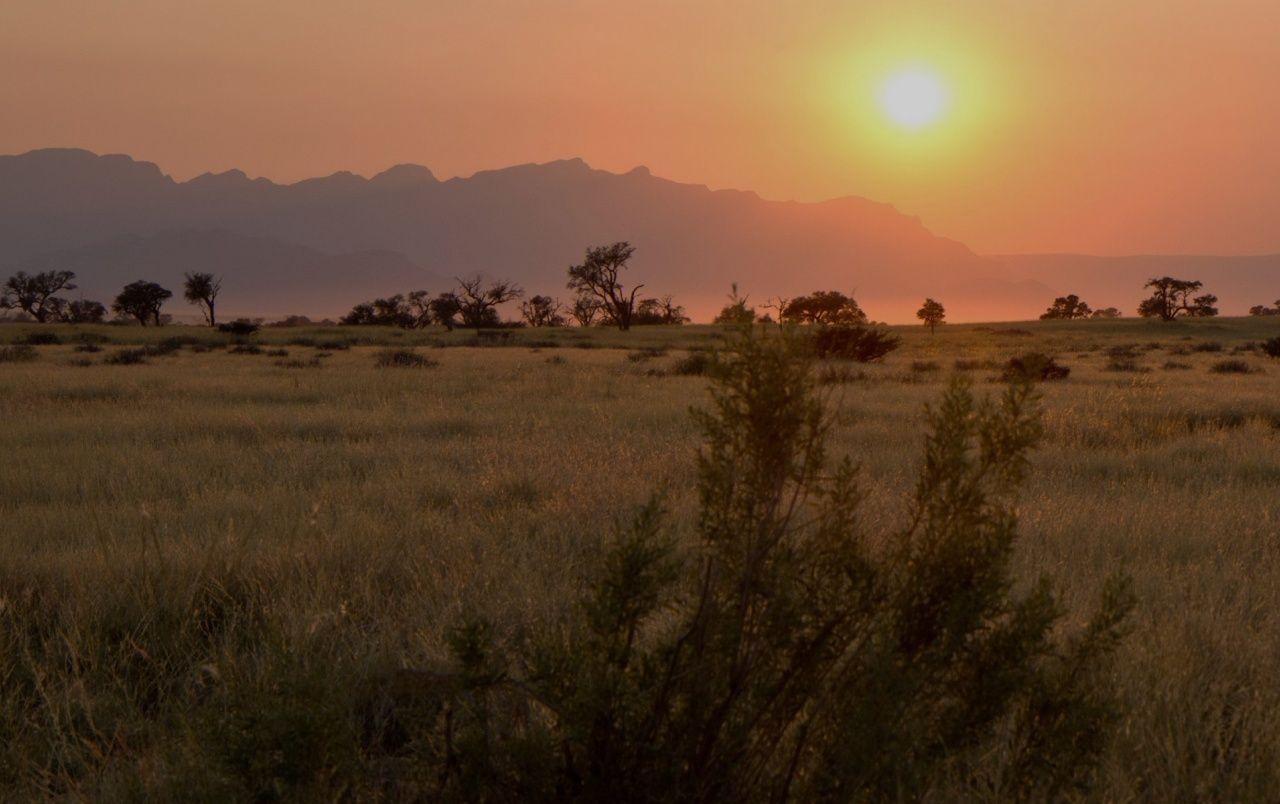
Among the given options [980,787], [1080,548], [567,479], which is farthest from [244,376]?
[980,787]

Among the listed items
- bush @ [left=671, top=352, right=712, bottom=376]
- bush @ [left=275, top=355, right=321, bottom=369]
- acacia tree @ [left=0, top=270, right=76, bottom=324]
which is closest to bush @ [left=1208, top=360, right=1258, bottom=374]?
bush @ [left=671, top=352, right=712, bottom=376]

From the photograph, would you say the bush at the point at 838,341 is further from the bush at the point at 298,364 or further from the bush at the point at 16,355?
the bush at the point at 16,355

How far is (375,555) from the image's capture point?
4750 mm

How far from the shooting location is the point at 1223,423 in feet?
37.6

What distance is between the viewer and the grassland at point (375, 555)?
2713mm

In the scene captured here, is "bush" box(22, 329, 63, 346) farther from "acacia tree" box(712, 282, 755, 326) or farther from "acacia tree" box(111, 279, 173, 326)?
"acacia tree" box(712, 282, 755, 326)

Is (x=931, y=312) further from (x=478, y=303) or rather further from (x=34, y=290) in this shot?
(x=34, y=290)

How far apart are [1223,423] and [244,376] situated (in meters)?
17.3

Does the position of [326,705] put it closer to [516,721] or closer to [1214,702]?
[516,721]

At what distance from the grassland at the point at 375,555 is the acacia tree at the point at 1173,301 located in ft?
244

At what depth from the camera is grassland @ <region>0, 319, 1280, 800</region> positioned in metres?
2.71

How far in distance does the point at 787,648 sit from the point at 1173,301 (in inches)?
3516

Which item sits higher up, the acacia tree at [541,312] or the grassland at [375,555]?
the acacia tree at [541,312]

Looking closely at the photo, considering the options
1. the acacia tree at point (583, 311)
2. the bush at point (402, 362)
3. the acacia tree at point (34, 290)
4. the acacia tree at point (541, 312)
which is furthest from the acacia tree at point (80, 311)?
the bush at point (402, 362)
